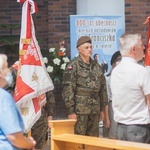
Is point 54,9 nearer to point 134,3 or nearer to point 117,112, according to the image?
point 134,3

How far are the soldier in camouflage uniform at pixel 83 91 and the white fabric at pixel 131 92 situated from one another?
182cm

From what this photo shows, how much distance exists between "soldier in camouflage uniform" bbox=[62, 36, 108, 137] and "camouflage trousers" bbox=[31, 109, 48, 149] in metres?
0.42

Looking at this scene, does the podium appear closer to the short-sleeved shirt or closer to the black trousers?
the black trousers

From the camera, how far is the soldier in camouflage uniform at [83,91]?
6.73 m

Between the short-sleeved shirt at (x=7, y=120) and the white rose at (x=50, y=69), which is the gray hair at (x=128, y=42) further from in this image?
the white rose at (x=50, y=69)

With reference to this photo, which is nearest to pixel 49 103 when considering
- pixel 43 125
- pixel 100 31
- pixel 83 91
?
pixel 43 125

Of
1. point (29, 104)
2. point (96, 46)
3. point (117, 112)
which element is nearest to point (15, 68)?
point (29, 104)

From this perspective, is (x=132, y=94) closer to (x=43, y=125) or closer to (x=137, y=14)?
(x=43, y=125)

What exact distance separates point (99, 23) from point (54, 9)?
47.0 inches

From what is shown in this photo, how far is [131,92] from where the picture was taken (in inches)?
189

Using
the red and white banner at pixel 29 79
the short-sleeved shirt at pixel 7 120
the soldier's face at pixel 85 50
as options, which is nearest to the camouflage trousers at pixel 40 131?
the red and white banner at pixel 29 79

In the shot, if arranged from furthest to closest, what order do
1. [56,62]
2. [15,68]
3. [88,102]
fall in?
[56,62] < [15,68] < [88,102]

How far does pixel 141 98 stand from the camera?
4785 millimetres

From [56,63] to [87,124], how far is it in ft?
7.85
